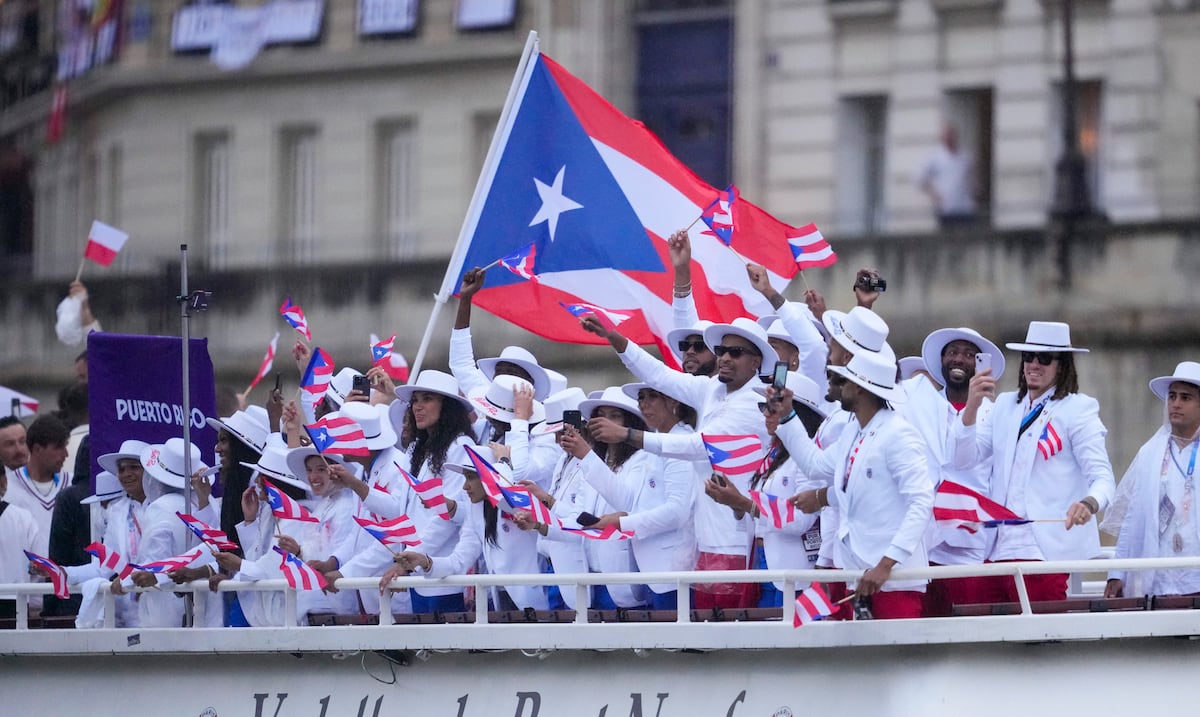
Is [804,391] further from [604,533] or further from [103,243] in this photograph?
[103,243]

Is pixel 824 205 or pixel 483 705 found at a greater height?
pixel 824 205

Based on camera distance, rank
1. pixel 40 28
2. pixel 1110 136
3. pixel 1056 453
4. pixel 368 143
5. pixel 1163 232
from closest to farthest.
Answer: pixel 1056 453 → pixel 1163 232 → pixel 1110 136 → pixel 368 143 → pixel 40 28

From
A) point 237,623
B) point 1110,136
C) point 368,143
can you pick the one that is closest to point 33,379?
→ point 368,143

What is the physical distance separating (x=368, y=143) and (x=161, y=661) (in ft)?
69.3

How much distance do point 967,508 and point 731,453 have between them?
3.49 ft

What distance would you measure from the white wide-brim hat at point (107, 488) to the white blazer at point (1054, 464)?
15.4 ft

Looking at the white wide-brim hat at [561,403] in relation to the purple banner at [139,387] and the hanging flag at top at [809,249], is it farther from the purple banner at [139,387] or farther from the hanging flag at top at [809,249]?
the purple banner at [139,387]

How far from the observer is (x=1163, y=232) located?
83.7 ft

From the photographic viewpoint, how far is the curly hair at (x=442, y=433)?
12242 mm

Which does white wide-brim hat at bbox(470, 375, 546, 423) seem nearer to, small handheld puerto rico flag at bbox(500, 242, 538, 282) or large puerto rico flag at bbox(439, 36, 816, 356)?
small handheld puerto rico flag at bbox(500, 242, 538, 282)

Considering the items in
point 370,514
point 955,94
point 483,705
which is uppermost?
point 955,94

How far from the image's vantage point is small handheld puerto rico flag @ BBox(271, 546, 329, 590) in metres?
11.7

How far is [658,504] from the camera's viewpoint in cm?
1155

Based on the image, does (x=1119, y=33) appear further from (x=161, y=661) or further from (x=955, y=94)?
(x=161, y=661)
